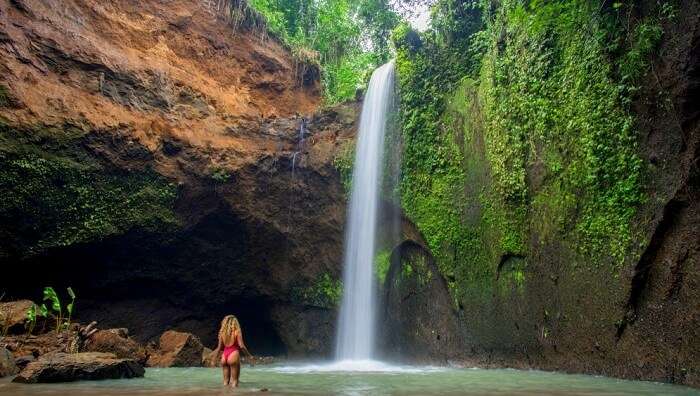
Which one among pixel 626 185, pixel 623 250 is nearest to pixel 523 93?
pixel 626 185

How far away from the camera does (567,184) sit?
403 inches

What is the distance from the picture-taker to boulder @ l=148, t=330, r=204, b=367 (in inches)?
514

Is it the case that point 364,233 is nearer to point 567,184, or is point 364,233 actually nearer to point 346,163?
point 346,163

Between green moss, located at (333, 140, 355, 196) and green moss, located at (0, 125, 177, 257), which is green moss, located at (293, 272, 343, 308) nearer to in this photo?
green moss, located at (333, 140, 355, 196)

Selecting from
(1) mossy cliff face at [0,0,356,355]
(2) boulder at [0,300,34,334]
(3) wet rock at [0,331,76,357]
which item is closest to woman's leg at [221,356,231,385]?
(3) wet rock at [0,331,76,357]

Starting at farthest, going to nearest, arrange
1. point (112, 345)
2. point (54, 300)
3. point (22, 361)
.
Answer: point (54, 300) → point (112, 345) → point (22, 361)

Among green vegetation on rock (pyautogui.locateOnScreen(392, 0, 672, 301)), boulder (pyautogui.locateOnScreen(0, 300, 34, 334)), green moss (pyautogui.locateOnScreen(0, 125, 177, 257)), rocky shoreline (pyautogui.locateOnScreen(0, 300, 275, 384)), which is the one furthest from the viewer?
green moss (pyautogui.locateOnScreen(0, 125, 177, 257))

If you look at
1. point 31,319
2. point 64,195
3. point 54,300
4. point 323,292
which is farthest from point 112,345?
point 323,292

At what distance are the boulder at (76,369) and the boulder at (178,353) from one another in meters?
3.38

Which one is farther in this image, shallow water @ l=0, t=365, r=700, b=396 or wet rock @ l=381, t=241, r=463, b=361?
wet rock @ l=381, t=241, r=463, b=361

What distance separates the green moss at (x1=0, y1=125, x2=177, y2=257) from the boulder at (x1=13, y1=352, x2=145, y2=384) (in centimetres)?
596

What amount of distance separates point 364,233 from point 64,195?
24.9 feet

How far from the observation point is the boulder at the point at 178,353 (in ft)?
42.8

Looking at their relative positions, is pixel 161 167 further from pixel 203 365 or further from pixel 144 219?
pixel 203 365
